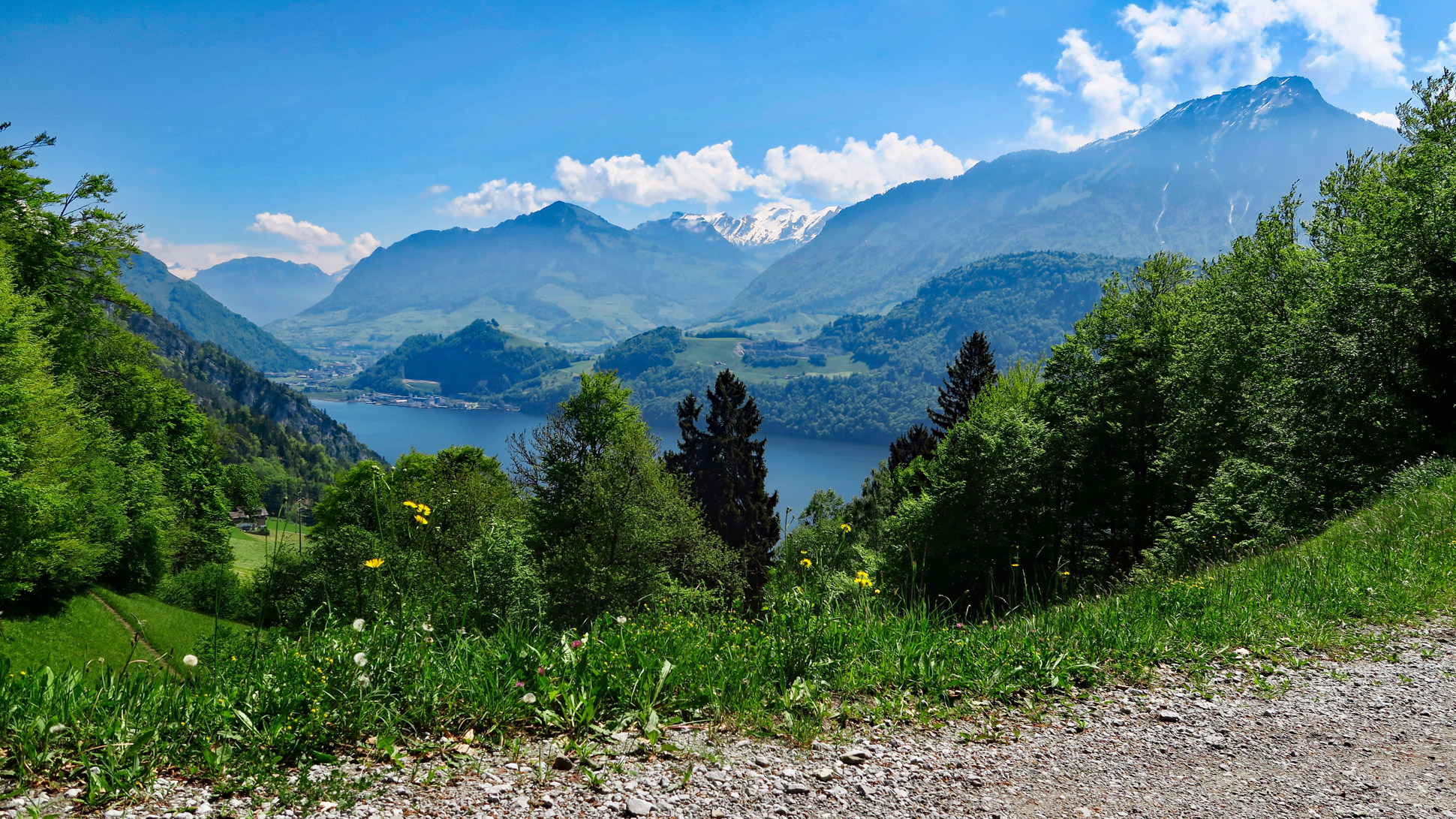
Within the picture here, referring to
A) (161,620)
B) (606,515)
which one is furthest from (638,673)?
(161,620)

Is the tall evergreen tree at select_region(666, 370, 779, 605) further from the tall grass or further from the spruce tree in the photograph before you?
the tall grass

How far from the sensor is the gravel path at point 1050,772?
10.9ft

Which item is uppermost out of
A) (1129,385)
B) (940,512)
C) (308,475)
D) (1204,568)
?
(1129,385)

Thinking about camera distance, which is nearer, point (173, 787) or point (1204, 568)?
point (173, 787)

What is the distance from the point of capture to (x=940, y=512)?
82.6 feet

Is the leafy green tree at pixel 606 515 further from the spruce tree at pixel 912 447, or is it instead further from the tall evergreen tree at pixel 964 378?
the tall evergreen tree at pixel 964 378

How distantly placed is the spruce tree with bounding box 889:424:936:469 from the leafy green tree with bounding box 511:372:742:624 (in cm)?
2430

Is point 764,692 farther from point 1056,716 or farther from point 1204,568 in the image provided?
point 1204,568

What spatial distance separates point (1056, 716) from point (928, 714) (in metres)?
0.86

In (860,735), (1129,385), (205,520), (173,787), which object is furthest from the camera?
(205,520)

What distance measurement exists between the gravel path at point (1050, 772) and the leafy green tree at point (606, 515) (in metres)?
16.0

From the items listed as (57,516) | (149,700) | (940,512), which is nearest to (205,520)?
(57,516)

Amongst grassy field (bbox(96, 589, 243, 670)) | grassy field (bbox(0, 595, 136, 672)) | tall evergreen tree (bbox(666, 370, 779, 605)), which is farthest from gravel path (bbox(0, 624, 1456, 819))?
tall evergreen tree (bbox(666, 370, 779, 605))

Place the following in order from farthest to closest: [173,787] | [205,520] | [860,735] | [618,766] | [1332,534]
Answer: [205,520] → [1332,534] → [860,735] → [618,766] → [173,787]
